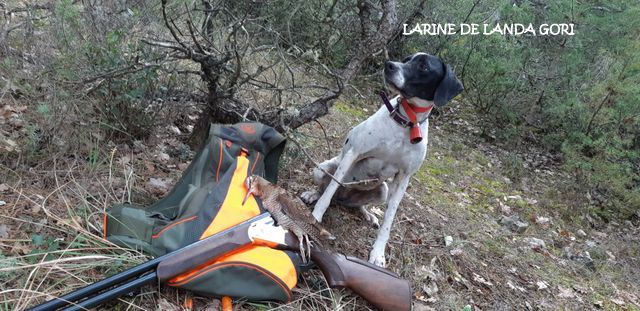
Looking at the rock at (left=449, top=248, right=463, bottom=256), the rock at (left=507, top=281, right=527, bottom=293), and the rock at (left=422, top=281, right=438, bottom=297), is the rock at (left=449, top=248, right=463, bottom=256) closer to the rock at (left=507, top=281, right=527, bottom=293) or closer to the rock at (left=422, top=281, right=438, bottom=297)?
the rock at (left=507, top=281, right=527, bottom=293)

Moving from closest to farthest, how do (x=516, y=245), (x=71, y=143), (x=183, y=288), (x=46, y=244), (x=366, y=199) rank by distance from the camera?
1. (x=183, y=288)
2. (x=46, y=244)
3. (x=71, y=143)
4. (x=366, y=199)
5. (x=516, y=245)

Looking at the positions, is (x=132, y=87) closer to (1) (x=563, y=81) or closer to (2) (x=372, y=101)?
(2) (x=372, y=101)

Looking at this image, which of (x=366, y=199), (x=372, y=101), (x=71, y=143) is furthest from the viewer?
(x=372, y=101)

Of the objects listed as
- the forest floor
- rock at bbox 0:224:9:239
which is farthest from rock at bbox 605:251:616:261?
rock at bbox 0:224:9:239

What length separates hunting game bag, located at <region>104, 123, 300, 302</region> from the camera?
2.51 meters

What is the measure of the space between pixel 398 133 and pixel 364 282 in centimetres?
112

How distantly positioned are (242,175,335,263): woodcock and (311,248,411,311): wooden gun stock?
0.10 m

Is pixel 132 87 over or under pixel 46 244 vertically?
over

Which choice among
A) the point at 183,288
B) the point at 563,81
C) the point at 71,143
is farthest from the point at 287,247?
the point at 563,81

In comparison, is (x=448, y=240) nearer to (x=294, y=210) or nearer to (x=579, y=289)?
(x=579, y=289)

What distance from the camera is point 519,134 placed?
808 centimetres

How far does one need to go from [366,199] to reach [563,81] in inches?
212

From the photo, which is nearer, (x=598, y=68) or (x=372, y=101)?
(x=598, y=68)

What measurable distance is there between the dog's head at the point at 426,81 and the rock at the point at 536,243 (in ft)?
7.55
